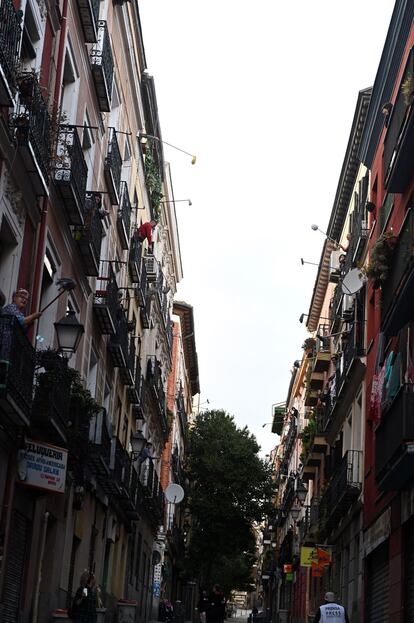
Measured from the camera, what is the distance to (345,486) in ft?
95.8

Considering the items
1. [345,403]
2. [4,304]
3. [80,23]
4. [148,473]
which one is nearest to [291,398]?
[148,473]

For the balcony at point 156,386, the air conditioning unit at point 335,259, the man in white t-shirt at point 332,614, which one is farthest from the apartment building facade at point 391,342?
the balcony at point 156,386

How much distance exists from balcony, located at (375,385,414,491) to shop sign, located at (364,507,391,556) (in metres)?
1.60

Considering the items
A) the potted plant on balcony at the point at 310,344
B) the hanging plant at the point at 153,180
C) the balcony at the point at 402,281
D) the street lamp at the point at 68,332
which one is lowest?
the street lamp at the point at 68,332

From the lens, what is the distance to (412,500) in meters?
18.9

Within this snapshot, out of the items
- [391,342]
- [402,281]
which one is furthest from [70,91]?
[391,342]

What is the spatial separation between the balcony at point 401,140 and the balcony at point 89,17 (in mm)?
6335

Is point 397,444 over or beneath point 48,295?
beneath

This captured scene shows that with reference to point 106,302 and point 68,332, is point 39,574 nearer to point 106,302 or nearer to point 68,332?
point 68,332

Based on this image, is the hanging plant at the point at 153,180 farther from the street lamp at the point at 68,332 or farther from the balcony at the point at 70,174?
the street lamp at the point at 68,332

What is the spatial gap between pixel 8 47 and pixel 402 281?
26.4 ft

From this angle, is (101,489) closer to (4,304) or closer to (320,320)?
(4,304)

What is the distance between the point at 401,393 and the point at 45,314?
21.9ft

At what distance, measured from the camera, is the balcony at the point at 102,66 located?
2367cm
